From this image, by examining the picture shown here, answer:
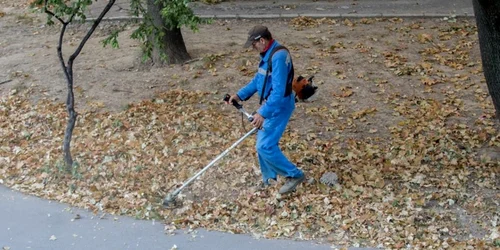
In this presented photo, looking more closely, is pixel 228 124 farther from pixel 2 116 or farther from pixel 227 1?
pixel 227 1

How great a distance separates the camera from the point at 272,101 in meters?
6.21

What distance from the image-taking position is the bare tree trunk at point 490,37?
6.50 meters

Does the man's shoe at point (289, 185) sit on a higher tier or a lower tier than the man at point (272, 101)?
lower

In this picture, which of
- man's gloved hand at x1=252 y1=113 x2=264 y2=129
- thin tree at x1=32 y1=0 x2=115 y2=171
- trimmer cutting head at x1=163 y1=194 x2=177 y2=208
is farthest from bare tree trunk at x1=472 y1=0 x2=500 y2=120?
thin tree at x1=32 y1=0 x2=115 y2=171

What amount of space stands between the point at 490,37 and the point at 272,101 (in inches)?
91.1

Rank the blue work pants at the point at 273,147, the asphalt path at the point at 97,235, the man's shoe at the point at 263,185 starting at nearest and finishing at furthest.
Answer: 1. the asphalt path at the point at 97,235
2. the blue work pants at the point at 273,147
3. the man's shoe at the point at 263,185

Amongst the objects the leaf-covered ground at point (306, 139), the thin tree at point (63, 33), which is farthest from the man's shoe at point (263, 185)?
the thin tree at point (63, 33)

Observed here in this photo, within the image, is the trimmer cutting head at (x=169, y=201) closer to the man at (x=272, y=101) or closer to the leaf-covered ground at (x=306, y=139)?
the leaf-covered ground at (x=306, y=139)

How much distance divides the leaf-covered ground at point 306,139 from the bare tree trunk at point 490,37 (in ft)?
3.24

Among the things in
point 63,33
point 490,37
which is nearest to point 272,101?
point 490,37

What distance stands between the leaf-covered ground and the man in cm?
30

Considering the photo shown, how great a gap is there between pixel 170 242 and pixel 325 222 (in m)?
1.47

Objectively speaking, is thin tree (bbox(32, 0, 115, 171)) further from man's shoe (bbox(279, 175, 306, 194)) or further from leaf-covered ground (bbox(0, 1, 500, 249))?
man's shoe (bbox(279, 175, 306, 194))

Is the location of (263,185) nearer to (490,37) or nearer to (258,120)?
(258,120)
